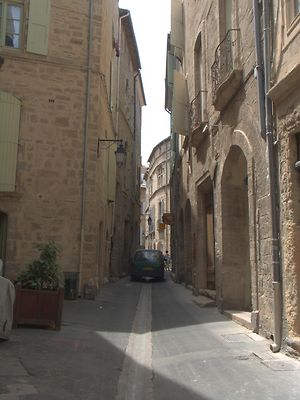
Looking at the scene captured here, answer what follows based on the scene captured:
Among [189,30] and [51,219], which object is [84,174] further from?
[189,30]

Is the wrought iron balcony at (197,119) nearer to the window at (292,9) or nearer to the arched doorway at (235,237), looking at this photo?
the arched doorway at (235,237)

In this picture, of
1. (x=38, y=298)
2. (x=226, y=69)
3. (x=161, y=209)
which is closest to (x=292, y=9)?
(x=226, y=69)

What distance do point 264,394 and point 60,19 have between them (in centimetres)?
1187

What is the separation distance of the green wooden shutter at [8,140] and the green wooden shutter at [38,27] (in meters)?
1.57

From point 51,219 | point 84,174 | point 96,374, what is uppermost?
point 84,174

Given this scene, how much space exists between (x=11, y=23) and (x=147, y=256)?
12.4 meters

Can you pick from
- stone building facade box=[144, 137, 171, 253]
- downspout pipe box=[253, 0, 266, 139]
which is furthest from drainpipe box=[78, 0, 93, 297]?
stone building facade box=[144, 137, 171, 253]

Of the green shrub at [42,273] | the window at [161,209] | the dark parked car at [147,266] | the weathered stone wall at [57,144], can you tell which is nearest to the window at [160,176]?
the window at [161,209]

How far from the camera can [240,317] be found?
29.0 feet

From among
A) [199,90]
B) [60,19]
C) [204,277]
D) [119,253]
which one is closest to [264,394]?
[204,277]

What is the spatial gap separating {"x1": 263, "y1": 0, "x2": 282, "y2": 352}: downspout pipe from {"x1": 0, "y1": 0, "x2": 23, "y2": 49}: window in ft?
26.8

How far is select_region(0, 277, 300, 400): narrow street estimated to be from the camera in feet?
16.2

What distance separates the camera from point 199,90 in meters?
13.9

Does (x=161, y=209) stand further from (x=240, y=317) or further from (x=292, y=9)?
(x=292, y=9)
